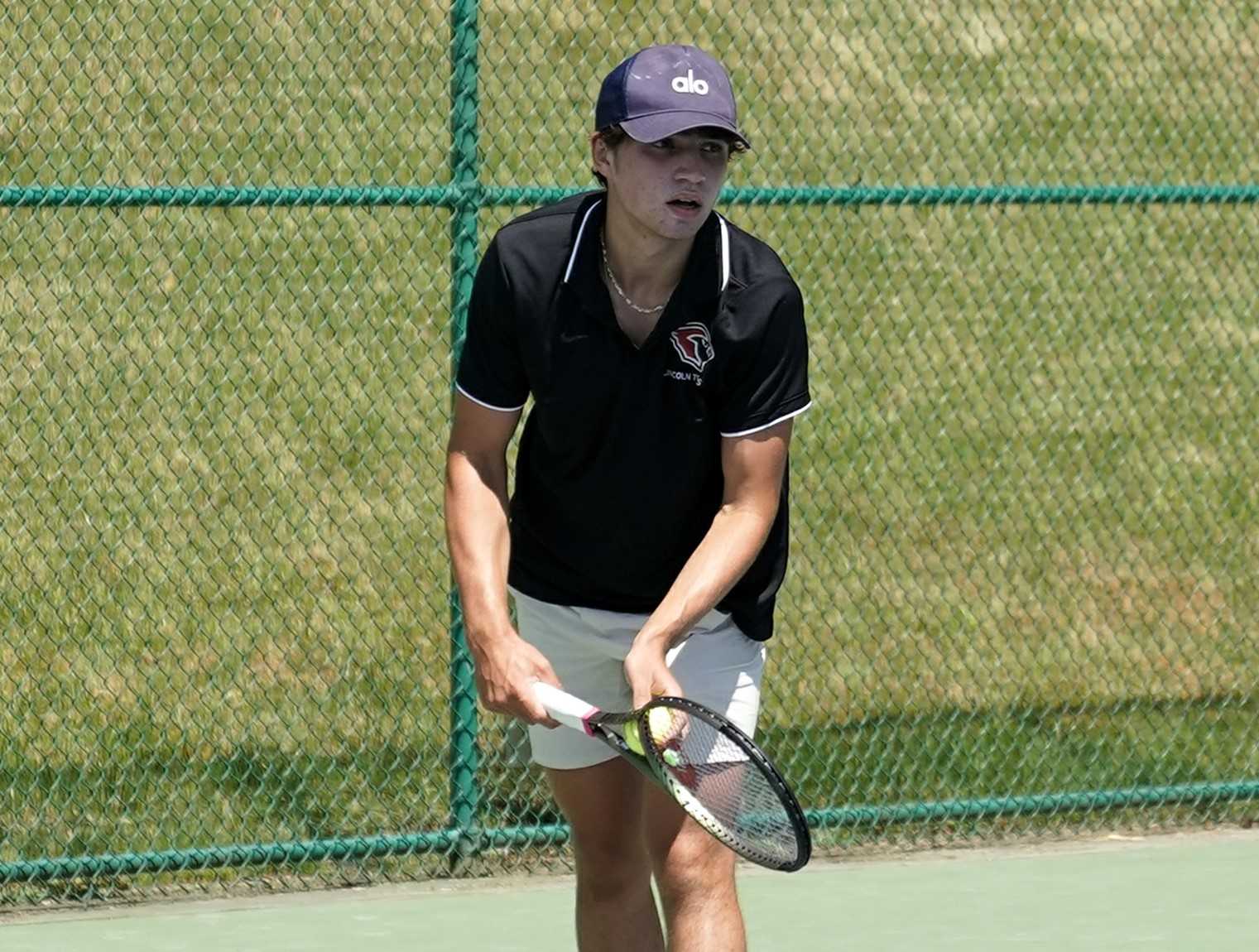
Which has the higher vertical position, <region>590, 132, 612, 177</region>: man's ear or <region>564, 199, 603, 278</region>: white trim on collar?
<region>590, 132, 612, 177</region>: man's ear

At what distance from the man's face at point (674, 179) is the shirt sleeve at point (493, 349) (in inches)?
12.2

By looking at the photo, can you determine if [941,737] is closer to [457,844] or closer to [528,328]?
[457,844]

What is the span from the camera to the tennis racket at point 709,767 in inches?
153

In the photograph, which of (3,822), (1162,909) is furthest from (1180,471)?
(3,822)

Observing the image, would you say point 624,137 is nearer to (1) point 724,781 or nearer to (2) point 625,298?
(2) point 625,298

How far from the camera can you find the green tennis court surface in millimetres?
5754

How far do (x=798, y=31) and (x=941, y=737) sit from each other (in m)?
8.51

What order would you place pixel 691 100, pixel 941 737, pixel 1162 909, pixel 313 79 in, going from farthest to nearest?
pixel 313 79 < pixel 941 737 < pixel 1162 909 < pixel 691 100

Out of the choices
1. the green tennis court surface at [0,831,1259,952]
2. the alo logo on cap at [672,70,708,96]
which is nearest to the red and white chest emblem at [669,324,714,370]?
the alo logo on cap at [672,70,708,96]

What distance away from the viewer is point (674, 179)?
3.97 meters

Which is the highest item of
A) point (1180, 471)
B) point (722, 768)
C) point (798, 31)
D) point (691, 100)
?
point (691, 100)

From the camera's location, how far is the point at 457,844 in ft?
20.9

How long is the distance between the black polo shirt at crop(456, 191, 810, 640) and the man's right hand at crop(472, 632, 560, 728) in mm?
268

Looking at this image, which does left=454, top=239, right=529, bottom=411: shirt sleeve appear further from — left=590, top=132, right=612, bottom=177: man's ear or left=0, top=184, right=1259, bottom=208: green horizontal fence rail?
left=0, top=184, right=1259, bottom=208: green horizontal fence rail
